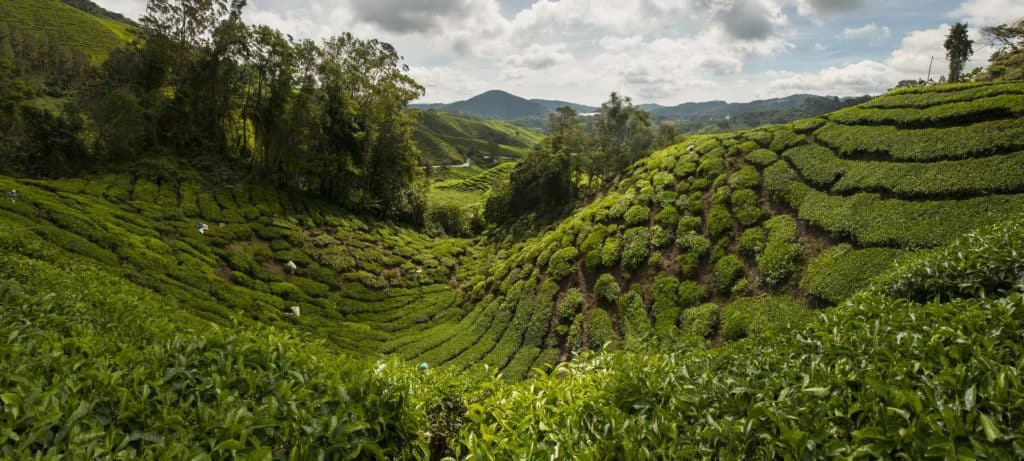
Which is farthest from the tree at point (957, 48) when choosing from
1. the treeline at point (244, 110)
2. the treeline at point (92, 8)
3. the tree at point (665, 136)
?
the treeline at point (92, 8)

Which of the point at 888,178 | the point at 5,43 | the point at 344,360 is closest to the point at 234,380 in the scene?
the point at 344,360

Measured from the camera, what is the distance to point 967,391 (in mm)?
3100

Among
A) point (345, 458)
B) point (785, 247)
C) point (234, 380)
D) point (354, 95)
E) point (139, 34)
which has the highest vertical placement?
point (139, 34)

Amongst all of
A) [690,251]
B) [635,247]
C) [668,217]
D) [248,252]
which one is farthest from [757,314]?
[248,252]

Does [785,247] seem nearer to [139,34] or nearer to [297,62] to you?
[297,62]

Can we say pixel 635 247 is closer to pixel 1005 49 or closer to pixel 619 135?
pixel 619 135

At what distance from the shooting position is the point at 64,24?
11219 centimetres

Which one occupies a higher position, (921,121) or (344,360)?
(921,121)

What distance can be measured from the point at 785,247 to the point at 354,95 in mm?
40281

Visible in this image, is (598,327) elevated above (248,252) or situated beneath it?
situated beneath

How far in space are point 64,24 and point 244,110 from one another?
126991 millimetres

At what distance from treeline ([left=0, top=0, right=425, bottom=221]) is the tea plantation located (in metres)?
4.07

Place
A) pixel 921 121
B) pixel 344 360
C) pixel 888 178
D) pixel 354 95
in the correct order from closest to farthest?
pixel 344 360
pixel 888 178
pixel 921 121
pixel 354 95

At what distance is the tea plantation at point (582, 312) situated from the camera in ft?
11.7
